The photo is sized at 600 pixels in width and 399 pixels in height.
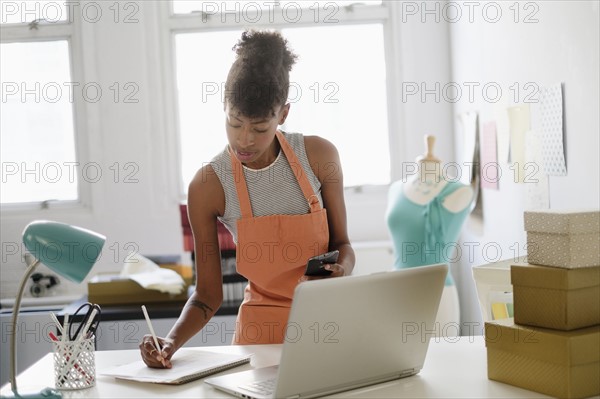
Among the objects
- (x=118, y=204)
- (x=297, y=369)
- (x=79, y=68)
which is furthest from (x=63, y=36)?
(x=297, y=369)

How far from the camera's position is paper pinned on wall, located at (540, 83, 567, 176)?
2.61m

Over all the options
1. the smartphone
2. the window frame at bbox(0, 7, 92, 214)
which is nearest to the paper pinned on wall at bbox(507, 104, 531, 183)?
the smartphone

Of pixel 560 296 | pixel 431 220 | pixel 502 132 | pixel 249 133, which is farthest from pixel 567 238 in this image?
pixel 502 132

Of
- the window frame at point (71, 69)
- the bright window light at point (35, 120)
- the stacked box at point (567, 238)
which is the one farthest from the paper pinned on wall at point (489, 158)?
the bright window light at point (35, 120)

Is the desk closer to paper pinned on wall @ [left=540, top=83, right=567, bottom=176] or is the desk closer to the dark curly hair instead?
the dark curly hair

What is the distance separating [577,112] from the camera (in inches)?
97.2

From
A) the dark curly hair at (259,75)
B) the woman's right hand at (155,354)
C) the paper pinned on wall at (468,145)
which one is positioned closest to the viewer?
the woman's right hand at (155,354)

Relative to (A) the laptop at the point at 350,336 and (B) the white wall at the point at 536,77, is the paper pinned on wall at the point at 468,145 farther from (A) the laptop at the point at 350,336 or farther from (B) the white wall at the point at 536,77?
(A) the laptop at the point at 350,336

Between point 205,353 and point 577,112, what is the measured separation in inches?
54.0

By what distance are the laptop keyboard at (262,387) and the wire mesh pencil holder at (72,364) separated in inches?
13.8

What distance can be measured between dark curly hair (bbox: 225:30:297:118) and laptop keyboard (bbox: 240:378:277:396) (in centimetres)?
68

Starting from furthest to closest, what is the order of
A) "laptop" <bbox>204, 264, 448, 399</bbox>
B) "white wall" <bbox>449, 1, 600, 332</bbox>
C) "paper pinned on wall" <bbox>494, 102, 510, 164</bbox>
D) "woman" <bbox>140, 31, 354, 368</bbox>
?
"paper pinned on wall" <bbox>494, 102, 510, 164</bbox> < "white wall" <bbox>449, 1, 600, 332</bbox> < "woman" <bbox>140, 31, 354, 368</bbox> < "laptop" <bbox>204, 264, 448, 399</bbox>

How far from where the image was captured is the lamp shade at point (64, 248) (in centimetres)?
149

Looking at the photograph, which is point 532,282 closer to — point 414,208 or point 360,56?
point 414,208
